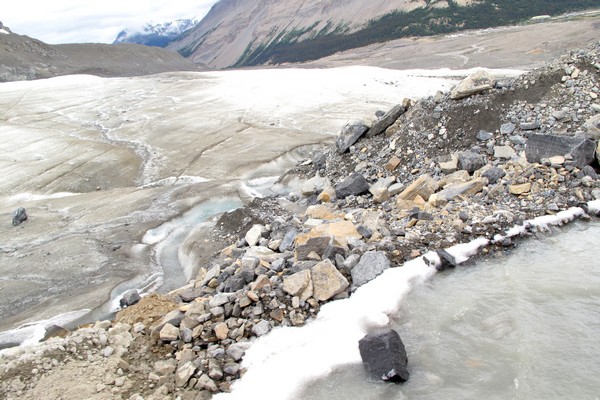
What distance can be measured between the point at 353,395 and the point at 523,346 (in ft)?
8.52

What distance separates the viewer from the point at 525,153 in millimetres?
11977

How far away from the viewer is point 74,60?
3794 inches

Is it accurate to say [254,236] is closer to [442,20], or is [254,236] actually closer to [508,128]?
[508,128]

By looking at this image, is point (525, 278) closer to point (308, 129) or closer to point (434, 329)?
point (434, 329)

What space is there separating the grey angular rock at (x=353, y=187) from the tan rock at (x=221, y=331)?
7642 millimetres

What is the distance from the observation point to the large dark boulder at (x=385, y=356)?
639 centimetres

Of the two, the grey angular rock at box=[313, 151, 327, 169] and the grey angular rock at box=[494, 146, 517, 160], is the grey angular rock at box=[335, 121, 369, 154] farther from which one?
the grey angular rock at box=[494, 146, 517, 160]

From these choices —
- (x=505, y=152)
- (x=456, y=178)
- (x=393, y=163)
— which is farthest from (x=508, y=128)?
(x=393, y=163)

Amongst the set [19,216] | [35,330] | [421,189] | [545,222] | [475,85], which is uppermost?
[475,85]

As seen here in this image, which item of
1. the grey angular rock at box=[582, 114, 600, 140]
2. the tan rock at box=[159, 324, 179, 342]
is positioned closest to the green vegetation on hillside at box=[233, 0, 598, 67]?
the grey angular rock at box=[582, 114, 600, 140]

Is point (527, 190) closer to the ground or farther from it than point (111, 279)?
farther from it

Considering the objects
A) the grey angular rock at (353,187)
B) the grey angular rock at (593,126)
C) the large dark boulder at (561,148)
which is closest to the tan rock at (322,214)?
the grey angular rock at (353,187)

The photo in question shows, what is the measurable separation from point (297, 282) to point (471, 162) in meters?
6.93

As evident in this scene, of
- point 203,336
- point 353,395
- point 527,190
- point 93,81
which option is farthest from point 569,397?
point 93,81
